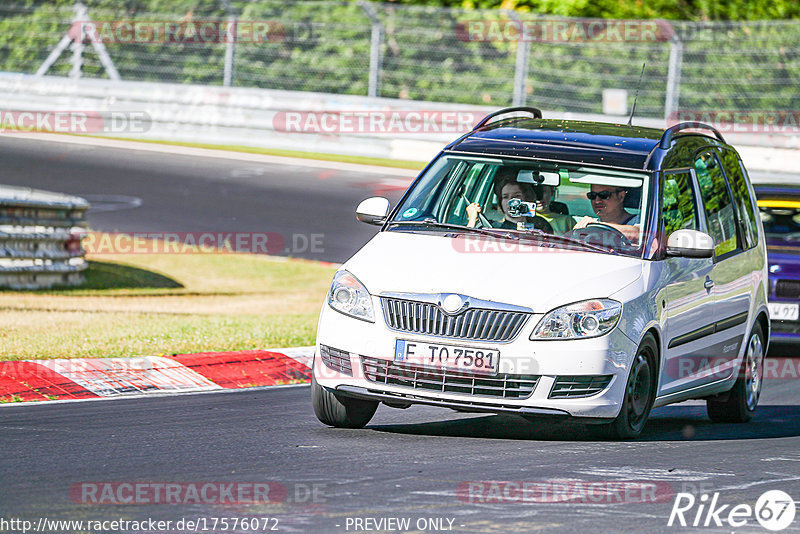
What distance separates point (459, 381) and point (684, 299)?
179 cm

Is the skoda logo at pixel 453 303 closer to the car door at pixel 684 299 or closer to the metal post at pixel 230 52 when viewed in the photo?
the car door at pixel 684 299

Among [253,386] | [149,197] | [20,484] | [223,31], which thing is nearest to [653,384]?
[253,386]

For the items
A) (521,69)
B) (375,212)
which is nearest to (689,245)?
(375,212)

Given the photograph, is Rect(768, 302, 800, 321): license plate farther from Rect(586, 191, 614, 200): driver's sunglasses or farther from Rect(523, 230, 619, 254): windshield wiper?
Rect(523, 230, 619, 254): windshield wiper

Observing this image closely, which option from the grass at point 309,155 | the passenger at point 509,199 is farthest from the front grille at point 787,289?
the grass at point 309,155

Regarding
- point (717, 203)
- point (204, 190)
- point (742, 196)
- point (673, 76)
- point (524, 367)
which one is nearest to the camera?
point (524, 367)

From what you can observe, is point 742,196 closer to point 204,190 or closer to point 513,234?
point 513,234

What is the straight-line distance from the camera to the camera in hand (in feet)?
28.6

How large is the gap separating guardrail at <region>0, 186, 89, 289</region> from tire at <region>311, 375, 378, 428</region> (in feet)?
24.1

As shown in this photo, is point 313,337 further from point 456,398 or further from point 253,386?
point 456,398

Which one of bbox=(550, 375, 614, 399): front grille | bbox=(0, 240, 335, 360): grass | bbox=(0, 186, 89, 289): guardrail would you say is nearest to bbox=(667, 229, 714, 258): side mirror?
bbox=(550, 375, 614, 399): front grille

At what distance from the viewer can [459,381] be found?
751cm

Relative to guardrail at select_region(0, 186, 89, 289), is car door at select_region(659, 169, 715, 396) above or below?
above

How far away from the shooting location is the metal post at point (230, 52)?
1039 inches
